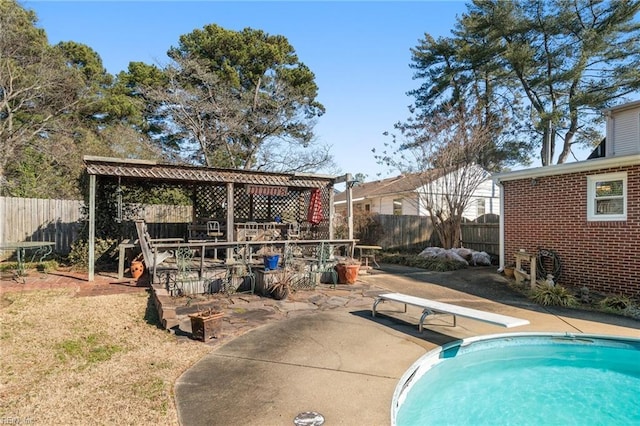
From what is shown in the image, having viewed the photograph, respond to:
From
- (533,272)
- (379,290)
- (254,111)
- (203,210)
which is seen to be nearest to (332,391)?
(379,290)

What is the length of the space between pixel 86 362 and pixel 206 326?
1.42 metres

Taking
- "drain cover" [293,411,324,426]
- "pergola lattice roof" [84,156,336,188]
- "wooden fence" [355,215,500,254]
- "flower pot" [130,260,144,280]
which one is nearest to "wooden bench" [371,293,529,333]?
"drain cover" [293,411,324,426]

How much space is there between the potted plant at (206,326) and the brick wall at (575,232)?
860cm

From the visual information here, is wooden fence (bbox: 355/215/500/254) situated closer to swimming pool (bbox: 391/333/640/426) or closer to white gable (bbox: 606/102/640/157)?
white gable (bbox: 606/102/640/157)

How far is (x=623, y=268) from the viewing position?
25.8ft

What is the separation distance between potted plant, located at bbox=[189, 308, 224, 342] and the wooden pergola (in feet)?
16.2

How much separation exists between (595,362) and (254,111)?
1791cm

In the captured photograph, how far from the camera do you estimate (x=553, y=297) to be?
304 inches

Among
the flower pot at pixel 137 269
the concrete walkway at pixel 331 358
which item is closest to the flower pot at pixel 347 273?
the concrete walkway at pixel 331 358

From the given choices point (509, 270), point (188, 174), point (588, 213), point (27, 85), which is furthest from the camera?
point (27, 85)

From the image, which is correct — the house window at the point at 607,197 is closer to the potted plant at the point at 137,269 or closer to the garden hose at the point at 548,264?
the garden hose at the point at 548,264

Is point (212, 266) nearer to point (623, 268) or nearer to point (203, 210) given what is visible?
point (203, 210)

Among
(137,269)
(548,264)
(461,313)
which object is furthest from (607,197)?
(137,269)

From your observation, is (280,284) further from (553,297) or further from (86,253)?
(86,253)
